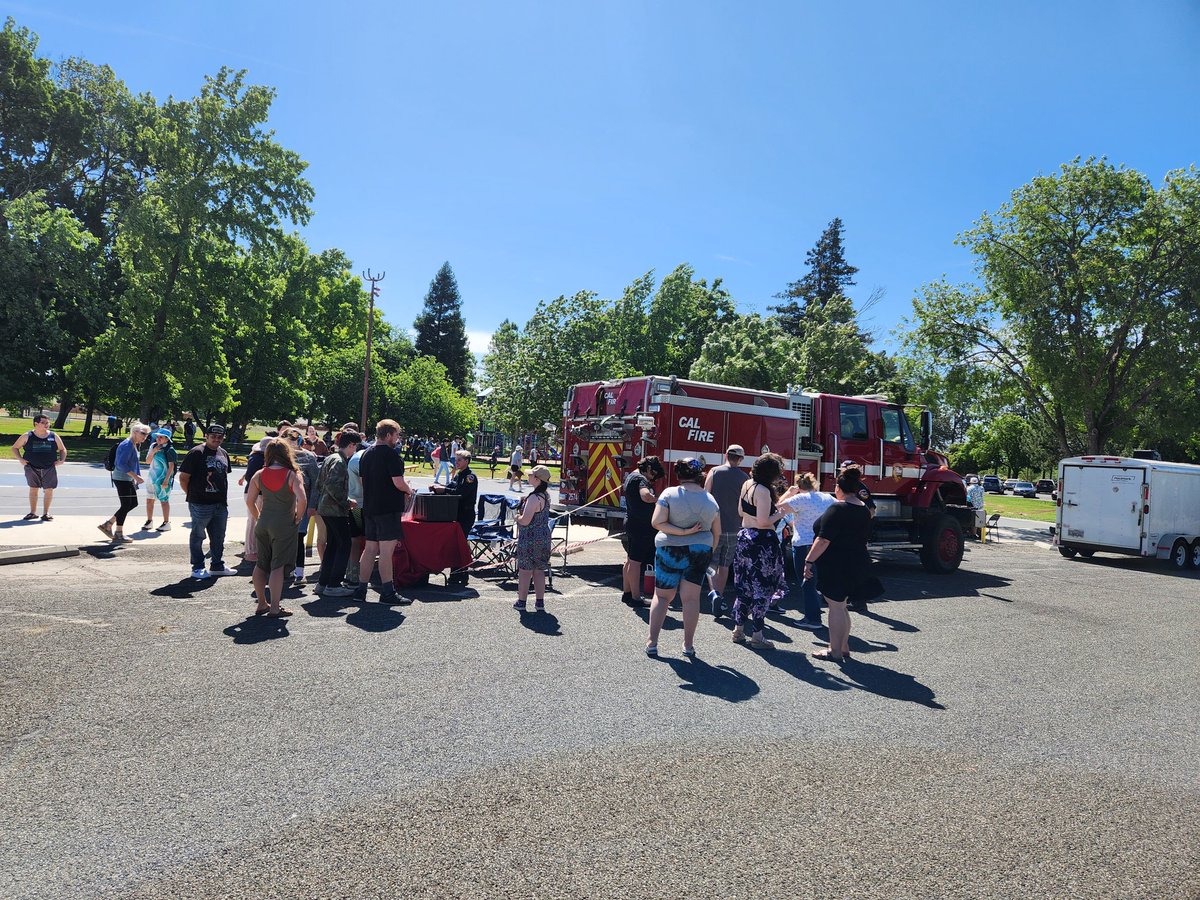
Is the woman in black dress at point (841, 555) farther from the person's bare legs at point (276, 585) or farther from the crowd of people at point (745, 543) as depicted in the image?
the person's bare legs at point (276, 585)

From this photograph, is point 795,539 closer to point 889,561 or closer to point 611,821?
point 611,821

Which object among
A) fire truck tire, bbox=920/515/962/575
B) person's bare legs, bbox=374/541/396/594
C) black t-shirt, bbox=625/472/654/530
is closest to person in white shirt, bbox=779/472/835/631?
black t-shirt, bbox=625/472/654/530

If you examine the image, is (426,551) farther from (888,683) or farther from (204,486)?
(888,683)

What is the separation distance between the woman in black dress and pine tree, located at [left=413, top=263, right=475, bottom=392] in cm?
8520

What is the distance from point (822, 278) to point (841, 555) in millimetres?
64415

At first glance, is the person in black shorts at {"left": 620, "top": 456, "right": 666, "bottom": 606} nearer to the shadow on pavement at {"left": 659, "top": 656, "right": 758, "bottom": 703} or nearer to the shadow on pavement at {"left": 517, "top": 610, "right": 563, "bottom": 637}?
the shadow on pavement at {"left": 517, "top": 610, "right": 563, "bottom": 637}

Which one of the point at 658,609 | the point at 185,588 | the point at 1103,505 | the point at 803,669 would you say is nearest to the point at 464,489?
the point at 185,588

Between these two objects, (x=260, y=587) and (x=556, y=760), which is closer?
(x=556, y=760)

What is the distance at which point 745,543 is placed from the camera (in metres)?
7.88

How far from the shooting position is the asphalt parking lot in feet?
11.1

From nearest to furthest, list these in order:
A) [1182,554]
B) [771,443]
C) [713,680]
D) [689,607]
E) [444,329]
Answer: [713,680], [689,607], [771,443], [1182,554], [444,329]

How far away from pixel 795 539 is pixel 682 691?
13.1 feet

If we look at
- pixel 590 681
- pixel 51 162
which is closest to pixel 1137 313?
pixel 590 681

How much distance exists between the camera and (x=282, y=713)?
505 centimetres
